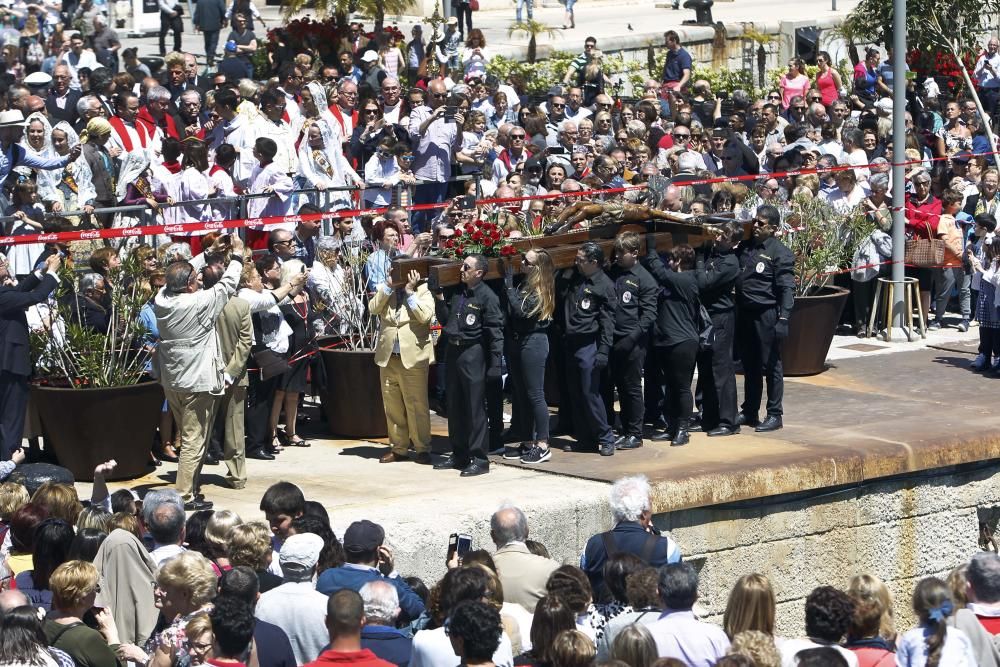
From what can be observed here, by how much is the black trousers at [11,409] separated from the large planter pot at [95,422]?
6.6 inches

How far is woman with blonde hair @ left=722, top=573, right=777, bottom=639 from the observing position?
788 centimetres

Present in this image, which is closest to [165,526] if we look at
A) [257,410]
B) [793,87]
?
[257,410]

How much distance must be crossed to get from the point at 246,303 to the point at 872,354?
6597 mm

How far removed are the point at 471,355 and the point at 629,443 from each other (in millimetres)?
1445

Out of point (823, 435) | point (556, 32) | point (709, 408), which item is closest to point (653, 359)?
point (709, 408)

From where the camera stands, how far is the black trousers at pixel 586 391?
40.7 feet

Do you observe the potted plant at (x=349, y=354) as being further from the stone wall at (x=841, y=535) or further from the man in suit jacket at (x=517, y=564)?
the man in suit jacket at (x=517, y=564)

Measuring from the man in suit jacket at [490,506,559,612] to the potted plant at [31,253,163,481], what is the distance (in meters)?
3.65

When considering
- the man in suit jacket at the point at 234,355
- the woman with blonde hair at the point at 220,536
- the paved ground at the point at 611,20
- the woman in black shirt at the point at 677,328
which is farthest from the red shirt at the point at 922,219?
the woman with blonde hair at the point at 220,536

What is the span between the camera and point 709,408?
13203 millimetres

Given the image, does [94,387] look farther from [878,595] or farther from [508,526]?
[878,595]

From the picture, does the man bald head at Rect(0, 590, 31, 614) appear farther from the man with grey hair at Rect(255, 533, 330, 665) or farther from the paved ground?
the paved ground

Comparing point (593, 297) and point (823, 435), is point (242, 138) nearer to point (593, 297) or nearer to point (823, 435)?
point (593, 297)

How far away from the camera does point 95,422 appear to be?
1160cm
